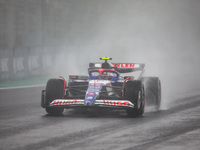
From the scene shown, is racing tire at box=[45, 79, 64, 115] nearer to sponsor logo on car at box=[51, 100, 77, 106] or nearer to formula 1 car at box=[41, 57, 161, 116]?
formula 1 car at box=[41, 57, 161, 116]

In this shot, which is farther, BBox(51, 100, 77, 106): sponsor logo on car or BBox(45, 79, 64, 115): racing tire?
BBox(45, 79, 64, 115): racing tire

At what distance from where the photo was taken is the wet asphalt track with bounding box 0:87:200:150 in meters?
7.73

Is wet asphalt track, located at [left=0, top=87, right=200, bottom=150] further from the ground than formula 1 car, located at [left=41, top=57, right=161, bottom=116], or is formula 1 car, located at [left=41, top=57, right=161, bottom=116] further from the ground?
formula 1 car, located at [left=41, top=57, right=161, bottom=116]

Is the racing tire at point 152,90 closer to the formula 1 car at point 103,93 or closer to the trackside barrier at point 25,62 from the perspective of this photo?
the formula 1 car at point 103,93

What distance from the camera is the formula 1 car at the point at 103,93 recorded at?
35.5ft

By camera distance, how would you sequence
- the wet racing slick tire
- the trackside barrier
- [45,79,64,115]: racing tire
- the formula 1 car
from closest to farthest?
the formula 1 car
the wet racing slick tire
[45,79,64,115]: racing tire
the trackside barrier

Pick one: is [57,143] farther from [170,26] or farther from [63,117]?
[170,26]

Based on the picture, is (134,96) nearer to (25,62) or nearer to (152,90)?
(152,90)

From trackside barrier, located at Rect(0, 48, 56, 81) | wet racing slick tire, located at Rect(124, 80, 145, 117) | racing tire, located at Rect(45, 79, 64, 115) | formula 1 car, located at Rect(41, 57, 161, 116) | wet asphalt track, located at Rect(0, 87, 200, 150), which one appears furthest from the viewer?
trackside barrier, located at Rect(0, 48, 56, 81)

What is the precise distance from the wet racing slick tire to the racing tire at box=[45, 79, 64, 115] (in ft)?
4.66

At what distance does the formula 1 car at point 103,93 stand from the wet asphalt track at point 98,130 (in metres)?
0.26

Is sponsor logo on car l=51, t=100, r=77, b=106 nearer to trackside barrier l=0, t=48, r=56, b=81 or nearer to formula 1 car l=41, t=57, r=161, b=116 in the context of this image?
formula 1 car l=41, t=57, r=161, b=116

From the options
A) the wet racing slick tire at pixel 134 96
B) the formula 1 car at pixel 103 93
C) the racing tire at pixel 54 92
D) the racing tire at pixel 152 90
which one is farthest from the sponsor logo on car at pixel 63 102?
the racing tire at pixel 152 90

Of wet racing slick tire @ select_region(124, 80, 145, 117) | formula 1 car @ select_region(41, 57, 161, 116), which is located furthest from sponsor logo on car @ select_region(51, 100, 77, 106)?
wet racing slick tire @ select_region(124, 80, 145, 117)
